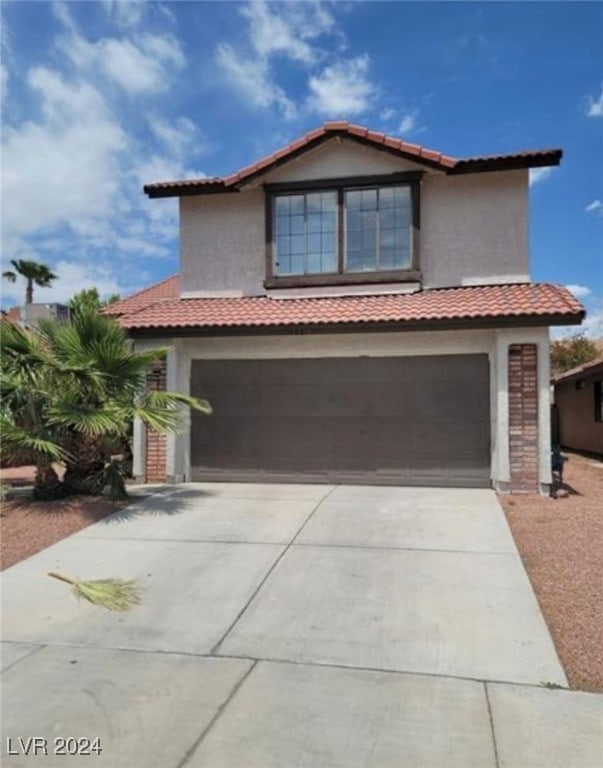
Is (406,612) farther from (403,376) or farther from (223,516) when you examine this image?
(403,376)

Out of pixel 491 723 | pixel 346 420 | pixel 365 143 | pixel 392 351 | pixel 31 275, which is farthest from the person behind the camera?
pixel 31 275

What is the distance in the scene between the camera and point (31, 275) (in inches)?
1353

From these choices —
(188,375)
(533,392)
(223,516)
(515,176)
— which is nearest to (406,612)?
(223,516)

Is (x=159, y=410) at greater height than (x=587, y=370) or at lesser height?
lesser

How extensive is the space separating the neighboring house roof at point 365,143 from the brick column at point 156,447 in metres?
4.00

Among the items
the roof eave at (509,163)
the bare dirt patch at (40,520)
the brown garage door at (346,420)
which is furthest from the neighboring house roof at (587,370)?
the bare dirt patch at (40,520)

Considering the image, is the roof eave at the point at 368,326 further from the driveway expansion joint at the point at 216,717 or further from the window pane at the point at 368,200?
the driveway expansion joint at the point at 216,717

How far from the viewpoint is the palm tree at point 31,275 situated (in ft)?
111

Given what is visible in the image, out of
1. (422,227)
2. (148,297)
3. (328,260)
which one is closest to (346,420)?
(328,260)

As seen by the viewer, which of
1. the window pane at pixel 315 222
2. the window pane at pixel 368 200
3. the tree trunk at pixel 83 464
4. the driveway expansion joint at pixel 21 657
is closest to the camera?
the driveway expansion joint at pixel 21 657

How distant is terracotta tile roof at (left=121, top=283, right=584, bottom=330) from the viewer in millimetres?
9930

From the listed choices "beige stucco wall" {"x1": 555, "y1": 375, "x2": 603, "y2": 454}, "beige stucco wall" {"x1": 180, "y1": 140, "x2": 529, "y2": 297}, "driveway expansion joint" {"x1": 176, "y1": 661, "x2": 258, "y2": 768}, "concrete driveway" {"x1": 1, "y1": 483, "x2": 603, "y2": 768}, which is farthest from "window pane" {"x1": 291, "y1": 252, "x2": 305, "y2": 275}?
"beige stucco wall" {"x1": 555, "y1": 375, "x2": 603, "y2": 454}

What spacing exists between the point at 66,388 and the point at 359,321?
501 centimetres

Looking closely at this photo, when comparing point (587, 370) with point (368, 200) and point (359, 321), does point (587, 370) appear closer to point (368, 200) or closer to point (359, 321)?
point (368, 200)
